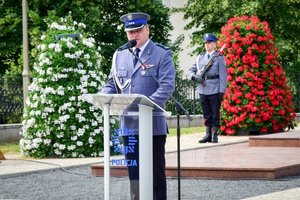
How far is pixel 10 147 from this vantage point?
19422 millimetres

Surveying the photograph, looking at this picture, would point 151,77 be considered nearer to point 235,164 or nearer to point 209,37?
point 235,164

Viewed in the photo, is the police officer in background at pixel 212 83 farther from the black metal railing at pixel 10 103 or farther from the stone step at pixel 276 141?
the black metal railing at pixel 10 103

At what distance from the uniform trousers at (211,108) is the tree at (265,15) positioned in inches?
734

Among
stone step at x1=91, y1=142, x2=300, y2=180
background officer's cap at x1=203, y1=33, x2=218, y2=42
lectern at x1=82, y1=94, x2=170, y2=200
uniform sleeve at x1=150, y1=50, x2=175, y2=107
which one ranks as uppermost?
background officer's cap at x1=203, y1=33, x2=218, y2=42

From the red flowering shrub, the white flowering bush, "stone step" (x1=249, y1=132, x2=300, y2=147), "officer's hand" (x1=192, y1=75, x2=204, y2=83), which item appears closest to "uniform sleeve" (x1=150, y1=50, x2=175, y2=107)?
the white flowering bush

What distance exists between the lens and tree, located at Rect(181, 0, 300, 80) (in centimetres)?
3681

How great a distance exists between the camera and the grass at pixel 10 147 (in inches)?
719

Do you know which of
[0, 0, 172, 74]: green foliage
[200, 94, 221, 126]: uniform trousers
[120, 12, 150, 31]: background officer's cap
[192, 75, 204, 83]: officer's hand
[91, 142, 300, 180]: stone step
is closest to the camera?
[120, 12, 150, 31]: background officer's cap

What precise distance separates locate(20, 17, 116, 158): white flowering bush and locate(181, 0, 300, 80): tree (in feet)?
67.6

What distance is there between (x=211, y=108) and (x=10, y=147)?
4.31m

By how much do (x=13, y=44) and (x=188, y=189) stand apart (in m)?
27.2

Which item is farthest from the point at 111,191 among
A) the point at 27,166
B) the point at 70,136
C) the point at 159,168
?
the point at 70,136

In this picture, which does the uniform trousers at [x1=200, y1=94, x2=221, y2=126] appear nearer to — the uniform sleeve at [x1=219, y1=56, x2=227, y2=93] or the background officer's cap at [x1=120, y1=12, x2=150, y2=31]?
the uniform sleeve at [x1=219, y1=56, x2=227, y2=93]

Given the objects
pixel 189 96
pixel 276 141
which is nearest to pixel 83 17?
pixel 189 96
